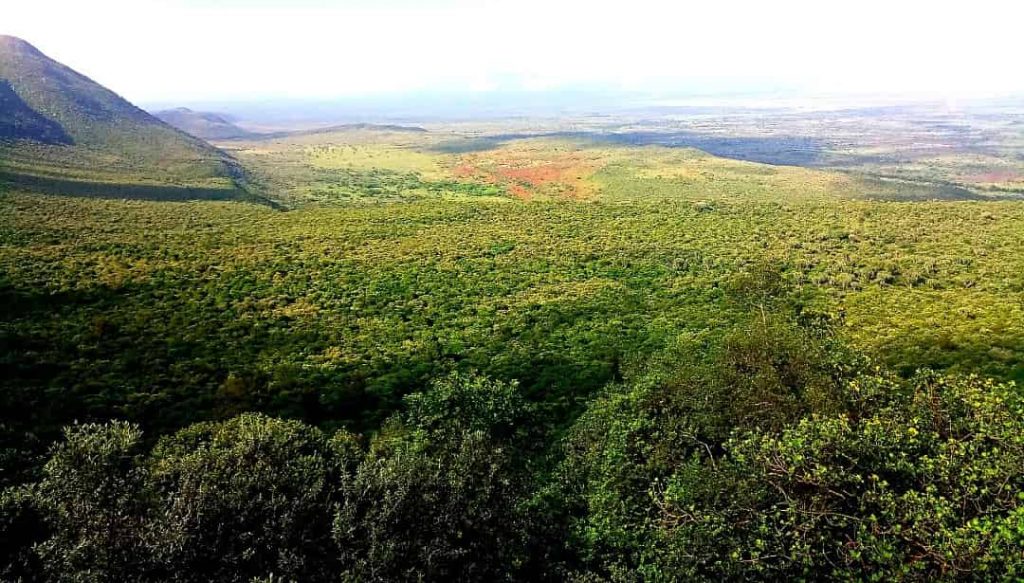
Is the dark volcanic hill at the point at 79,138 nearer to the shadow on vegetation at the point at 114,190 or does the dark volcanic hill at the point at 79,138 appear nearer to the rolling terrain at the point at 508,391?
the shadow on vegetation at the point at 114,190

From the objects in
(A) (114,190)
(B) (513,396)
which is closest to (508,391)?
(B) (513,396)

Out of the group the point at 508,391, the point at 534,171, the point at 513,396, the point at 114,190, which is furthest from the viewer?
the point at 534,171

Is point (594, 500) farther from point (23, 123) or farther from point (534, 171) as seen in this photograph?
point (23, 123)

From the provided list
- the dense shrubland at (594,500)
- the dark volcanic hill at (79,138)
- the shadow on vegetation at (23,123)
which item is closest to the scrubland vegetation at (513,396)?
the dense shrubland at (594,500)

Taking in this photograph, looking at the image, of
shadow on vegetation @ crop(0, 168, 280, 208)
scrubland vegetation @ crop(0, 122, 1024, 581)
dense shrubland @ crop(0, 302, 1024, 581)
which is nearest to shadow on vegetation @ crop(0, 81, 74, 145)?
shadow on vegetation @ crop(0, 168, 280, 208)

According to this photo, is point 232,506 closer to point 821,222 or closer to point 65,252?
point 65,252

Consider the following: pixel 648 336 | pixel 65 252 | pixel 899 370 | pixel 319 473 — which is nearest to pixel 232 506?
pixel 319 473

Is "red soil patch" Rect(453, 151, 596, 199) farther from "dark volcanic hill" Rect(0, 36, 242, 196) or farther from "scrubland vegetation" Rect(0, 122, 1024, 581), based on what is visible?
"dark volcanic hill" Rect(0, 36, 242, 196)
